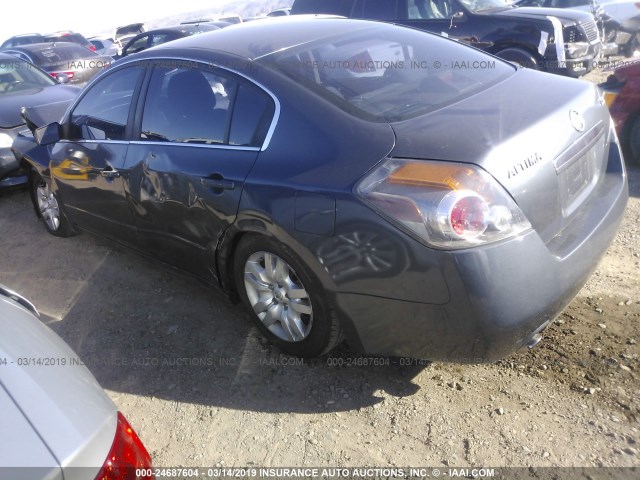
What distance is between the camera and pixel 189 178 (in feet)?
10.0

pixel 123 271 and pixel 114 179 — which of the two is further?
pixel 123 271

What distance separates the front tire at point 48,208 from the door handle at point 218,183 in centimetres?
227

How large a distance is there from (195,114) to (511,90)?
1690mm

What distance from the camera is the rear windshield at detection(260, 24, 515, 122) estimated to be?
270 centimetres

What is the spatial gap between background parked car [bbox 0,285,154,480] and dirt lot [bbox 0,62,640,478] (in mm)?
972

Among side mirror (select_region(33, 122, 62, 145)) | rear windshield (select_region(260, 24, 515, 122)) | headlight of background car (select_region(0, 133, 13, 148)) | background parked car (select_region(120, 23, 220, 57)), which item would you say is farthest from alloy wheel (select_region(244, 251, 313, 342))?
background parked car (select_region(120, 23, 220, 57))

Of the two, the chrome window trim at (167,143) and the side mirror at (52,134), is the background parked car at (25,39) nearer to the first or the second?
the side mirror at (52,134)

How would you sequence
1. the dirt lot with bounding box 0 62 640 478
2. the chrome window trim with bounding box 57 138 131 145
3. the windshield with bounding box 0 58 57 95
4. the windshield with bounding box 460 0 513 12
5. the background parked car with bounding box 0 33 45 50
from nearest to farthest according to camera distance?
the dirt lot with bounding box 0 62 640 478 < the chrome window trim with bounding box 57 138 131 145 < the windshield with bounding box 0 58 57 95 < the windshield with bounding box 460 0 513 12 < the background parked car with bounding box 0 33 45 50

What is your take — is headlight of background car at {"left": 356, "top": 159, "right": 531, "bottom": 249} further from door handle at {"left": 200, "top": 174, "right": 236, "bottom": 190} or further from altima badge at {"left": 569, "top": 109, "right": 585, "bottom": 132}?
door handle at {"left": 200, "top": 174, "right": 236, "bottom": 190}

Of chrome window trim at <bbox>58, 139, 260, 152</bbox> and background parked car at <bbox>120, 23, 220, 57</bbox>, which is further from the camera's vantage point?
background parked car at <bbox>120, 23, 220, 57</bbox>

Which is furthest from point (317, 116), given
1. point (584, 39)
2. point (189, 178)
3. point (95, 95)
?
point (584, 39)

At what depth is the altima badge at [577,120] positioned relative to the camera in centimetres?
259

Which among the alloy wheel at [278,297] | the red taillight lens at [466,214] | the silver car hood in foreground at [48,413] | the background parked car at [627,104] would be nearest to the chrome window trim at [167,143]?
the alloy wheel at [278,297]

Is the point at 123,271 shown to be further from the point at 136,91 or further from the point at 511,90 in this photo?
the point at 511,90
